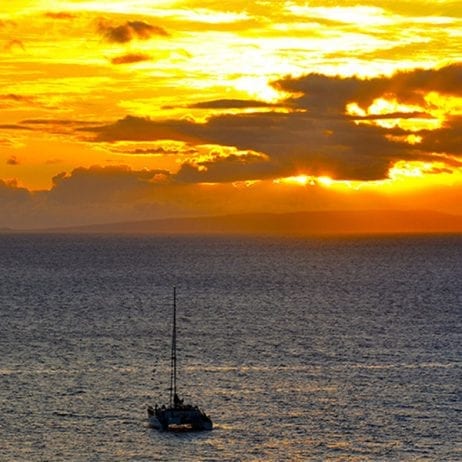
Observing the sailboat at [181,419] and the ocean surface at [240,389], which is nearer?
the ocean surface at [240,389]

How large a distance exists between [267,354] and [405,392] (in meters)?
28.7

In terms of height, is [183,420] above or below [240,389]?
below

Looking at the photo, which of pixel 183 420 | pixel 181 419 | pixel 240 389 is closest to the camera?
pixel 181 419

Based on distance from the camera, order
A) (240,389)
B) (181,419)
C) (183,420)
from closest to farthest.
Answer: (181,419), (183,420), (240,389)

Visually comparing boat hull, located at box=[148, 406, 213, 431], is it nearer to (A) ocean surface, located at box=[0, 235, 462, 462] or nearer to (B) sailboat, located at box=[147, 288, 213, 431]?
(B) sailboat, located at box=[147, 288, 213, 431]

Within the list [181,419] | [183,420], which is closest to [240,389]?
[183,420]

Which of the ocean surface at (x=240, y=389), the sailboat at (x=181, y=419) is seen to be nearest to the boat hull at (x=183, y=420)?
the sailboat at (x=181, y=419)

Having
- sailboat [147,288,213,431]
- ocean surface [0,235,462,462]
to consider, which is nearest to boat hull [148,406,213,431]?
sailboat [147,288,213,431]

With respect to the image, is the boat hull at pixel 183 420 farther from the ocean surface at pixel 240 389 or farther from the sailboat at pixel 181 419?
the ocean surface at pixel 240 389

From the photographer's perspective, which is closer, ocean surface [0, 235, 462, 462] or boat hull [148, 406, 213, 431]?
ocean surface [0, 235, 462, 462]

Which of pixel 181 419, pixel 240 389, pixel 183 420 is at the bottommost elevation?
pixel 183 420

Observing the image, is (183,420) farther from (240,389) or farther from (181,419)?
(240,389)

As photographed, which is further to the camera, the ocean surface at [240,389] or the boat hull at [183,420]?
the boat hull at [183,420]

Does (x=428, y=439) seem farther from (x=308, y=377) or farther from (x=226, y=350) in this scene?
(x=226, y=350)
